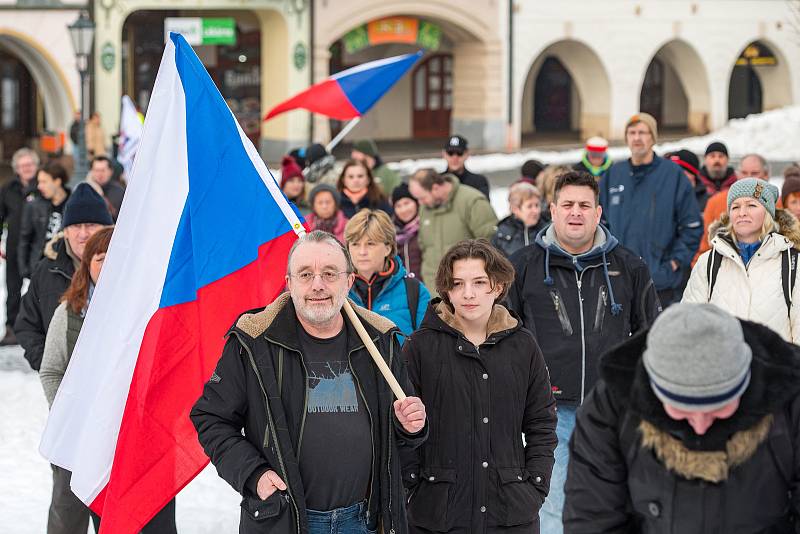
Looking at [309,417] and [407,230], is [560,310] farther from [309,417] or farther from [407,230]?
[407,230]

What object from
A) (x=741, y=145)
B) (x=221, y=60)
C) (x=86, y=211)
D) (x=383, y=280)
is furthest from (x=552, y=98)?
(x=383, y=280)

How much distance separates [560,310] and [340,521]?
1991 mm

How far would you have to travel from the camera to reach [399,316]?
6.14 m

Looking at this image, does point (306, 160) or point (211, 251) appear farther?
point (306, 160)

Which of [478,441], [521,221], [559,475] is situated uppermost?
[521,221]

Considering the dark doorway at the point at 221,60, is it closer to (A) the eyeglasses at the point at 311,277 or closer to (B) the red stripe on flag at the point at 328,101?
(B) the red stripe on flag at the point at 328,101

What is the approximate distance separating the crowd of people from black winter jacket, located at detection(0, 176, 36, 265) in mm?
5200

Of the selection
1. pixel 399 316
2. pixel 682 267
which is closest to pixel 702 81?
pixel 682 267

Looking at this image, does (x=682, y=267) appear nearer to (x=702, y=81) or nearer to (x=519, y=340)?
(x=519, y=340)

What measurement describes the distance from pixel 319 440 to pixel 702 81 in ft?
106

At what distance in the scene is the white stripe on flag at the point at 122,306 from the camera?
5062 millimetres

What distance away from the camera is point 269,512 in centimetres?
426

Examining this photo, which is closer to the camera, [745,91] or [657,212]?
[657,212]

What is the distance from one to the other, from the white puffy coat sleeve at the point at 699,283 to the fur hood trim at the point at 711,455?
10.2 ft
